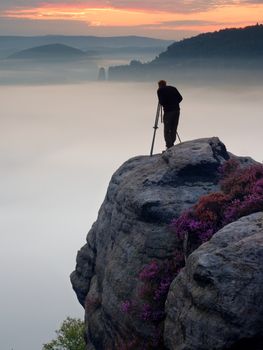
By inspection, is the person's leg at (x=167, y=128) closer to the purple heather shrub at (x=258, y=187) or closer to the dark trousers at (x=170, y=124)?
the dark trousers at (x=170, y=124)

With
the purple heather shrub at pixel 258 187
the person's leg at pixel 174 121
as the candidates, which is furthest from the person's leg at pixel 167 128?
the purple heather shrub at pixel 258 187

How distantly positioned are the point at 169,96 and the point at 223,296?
56.6 feet

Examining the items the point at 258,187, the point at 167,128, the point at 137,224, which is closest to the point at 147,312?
the point at 137,224

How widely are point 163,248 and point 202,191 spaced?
439 centimetres

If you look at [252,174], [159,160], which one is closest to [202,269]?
[252,174]

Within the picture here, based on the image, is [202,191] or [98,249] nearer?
[202,191]

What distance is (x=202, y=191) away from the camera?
91.9 ft

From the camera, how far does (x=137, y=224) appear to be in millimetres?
28016

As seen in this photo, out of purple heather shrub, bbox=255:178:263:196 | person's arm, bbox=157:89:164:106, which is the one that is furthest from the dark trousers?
purple heather shrub, bbox=255:178:263:196

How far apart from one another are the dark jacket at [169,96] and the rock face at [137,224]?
3.01 metres

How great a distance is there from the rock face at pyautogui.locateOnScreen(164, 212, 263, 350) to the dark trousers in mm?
14266

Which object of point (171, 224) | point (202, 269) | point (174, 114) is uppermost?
point (174, 114)

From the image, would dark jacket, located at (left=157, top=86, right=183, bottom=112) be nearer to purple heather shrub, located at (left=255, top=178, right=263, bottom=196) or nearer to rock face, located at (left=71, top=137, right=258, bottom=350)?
rock face, located at (left=71, top=137, right=258, bottom=350)

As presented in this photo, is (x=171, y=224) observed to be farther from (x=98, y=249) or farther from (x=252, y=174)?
(x=98, y=249)
